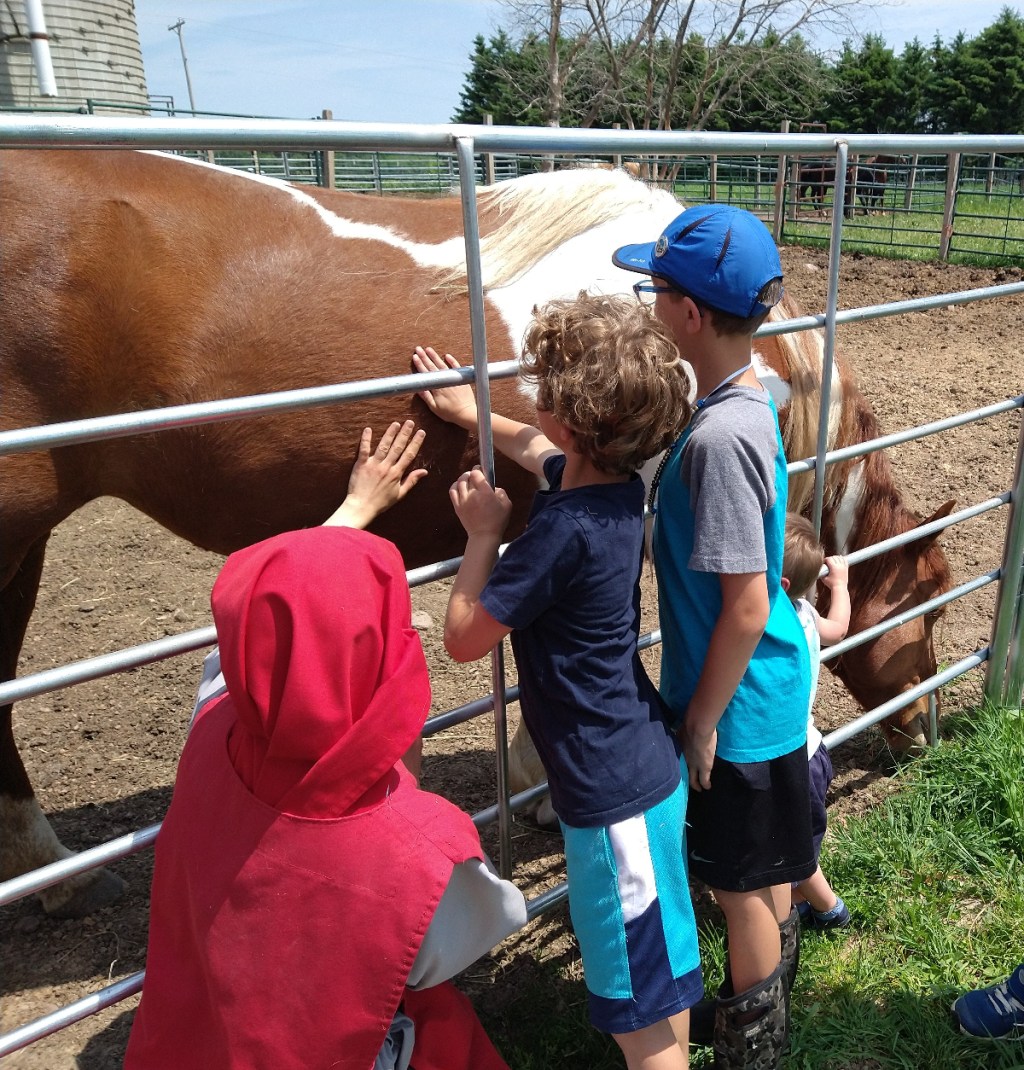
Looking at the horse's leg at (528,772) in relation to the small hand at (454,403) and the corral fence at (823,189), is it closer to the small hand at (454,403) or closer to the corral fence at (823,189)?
the small hand at (454,403)

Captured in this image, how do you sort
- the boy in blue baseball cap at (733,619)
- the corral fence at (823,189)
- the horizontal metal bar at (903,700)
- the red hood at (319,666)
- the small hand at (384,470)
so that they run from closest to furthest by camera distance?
the red hood at (319,666) → the boy in blue baseball cap at (733,619) → the small hand at (384,470) → the horizontal metal bar at (903,700) → the corral fence at (823,189)

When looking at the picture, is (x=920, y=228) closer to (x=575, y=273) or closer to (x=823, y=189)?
(x=823, y=189)

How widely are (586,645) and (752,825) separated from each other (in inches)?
20.5

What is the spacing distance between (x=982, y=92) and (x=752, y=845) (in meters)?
42.9

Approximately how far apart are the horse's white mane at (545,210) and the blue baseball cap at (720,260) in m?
0.71

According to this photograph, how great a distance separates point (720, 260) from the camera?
1402mm

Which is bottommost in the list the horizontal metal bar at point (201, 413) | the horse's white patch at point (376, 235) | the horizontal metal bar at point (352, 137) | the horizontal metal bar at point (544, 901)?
the horizontal metal bar at point (544, 901)

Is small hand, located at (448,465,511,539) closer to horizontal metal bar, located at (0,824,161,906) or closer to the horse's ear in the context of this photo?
horizontal metal bar, located at (0,824,161,906)

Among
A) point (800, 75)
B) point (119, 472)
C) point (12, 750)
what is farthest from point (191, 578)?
point (800, 75)

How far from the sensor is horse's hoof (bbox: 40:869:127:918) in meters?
2.38

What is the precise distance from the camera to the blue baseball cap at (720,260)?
1404 millimetres

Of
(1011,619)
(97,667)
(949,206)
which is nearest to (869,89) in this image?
(949,206)

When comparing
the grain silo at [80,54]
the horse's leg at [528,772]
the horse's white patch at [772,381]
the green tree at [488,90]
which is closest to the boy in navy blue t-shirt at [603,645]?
the horse's white patch at [772,381]

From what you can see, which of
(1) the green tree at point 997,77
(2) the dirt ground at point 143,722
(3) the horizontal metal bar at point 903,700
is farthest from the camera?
(1) the green tree at point 997,77
